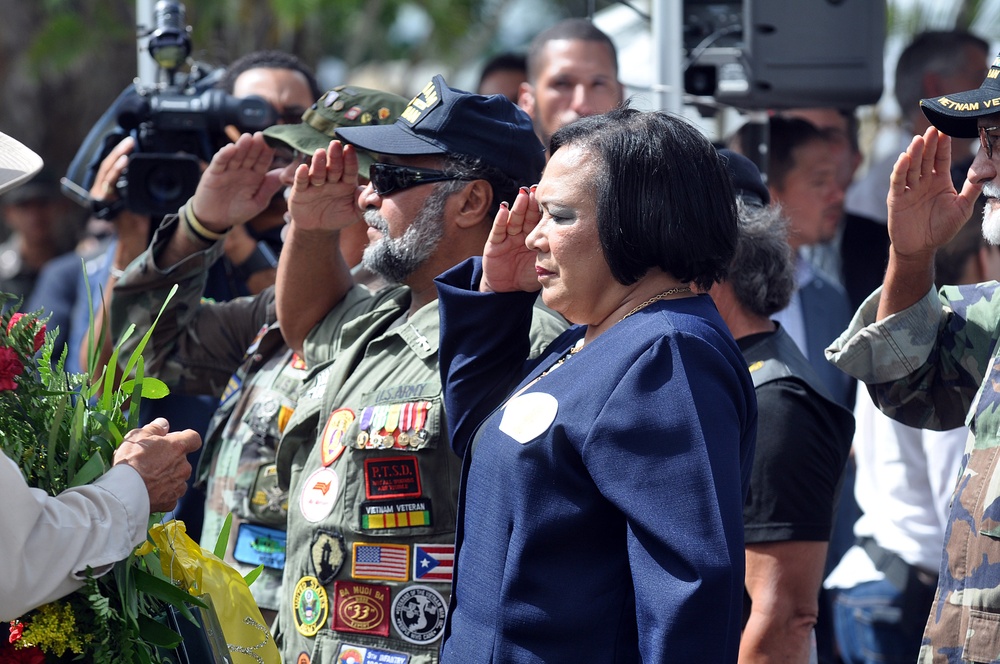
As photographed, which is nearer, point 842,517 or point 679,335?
point 679,335

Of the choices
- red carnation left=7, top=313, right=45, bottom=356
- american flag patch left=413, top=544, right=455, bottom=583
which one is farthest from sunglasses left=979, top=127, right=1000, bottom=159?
red carnation left=7, top=313, right=45, bottom=356

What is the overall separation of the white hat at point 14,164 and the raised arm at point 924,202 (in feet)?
6.10

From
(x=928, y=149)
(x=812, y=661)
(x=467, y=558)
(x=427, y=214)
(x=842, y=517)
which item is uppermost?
(x=928, y=149)

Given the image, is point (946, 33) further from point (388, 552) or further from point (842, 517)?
point (388, 552)

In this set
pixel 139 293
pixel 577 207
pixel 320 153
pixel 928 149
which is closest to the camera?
pixel 577 207

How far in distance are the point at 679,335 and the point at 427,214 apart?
1215 millimetres

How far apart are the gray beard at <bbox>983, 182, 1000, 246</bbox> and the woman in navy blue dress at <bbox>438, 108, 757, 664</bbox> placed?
676mm

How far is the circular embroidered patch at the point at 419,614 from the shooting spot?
293 cm

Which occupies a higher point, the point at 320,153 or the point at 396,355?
the point at 320,153

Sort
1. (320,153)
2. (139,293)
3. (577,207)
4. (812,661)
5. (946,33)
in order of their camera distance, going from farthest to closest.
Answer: (946,33) < (139,293) < (320,153) < (812,661) < (577,207)

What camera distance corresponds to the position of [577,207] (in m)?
2.43

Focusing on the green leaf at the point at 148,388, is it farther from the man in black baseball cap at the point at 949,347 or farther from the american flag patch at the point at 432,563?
the man in black baseball cap at the point at 949,347

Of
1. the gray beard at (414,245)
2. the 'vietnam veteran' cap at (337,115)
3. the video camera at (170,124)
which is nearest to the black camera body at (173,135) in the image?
the video camera at (170,124)

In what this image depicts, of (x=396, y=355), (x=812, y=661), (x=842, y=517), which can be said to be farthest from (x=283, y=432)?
(x=842, y=517)
